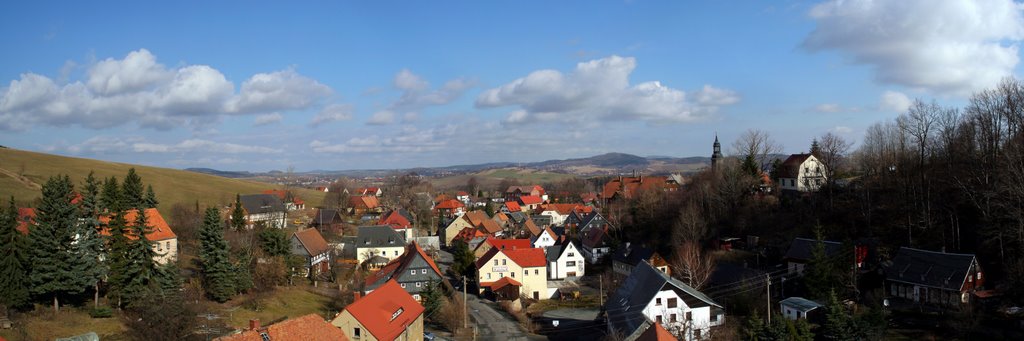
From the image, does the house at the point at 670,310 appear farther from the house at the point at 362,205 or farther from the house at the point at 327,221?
the house at the point at 362,205

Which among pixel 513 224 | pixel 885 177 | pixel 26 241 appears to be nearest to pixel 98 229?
pixel 26 241

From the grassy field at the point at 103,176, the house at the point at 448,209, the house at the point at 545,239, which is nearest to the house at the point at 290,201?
the grassy field at the point at 103,176

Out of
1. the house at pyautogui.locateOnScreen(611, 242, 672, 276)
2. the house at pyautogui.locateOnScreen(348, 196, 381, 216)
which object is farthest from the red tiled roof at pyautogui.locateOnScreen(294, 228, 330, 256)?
the house at pyautogui.locateOnScreen(348, 196, 381, 216)

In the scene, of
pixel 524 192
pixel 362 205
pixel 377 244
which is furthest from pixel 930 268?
pixel 524 192

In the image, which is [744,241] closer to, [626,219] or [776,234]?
[776,234]

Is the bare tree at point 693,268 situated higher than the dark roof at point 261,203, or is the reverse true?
the dark roof at point 261,203

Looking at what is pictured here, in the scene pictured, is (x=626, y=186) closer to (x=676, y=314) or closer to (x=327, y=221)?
(x=327, y=221)

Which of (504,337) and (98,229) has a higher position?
(98,229)

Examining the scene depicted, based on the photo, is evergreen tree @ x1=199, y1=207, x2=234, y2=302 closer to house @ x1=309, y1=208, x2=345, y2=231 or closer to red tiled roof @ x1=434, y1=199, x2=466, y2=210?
house @ x1=309, y1=208, x2=345, y2=231
